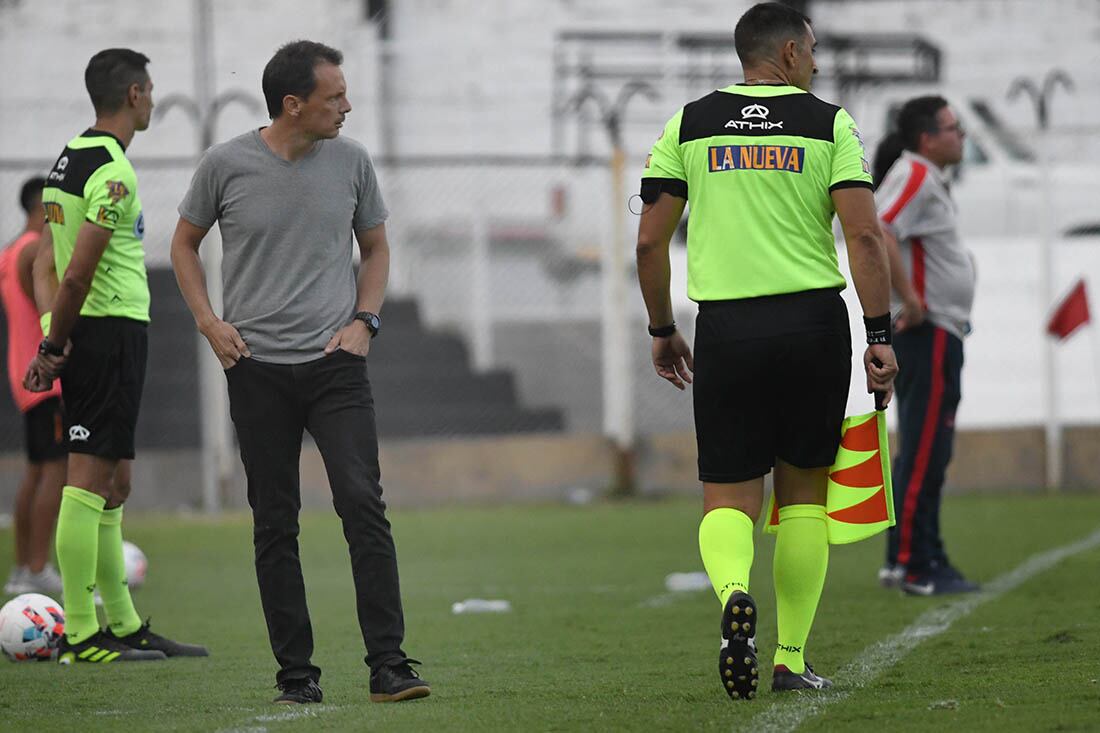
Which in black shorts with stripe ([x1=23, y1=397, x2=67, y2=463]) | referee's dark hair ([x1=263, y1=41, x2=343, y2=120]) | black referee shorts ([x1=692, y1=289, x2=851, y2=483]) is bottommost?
black shorts with stripe ([x1=23, y1=397, x2=67, y2=463])

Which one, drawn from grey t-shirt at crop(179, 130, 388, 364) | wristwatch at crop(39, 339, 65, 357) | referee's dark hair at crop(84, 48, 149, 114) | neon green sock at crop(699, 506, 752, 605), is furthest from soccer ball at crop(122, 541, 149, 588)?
neon green sock at crop(699, 506, 752, 605)

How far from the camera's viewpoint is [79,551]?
6.57 meters

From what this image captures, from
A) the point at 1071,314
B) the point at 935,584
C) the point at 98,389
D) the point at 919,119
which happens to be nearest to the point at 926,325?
the point at 919,119

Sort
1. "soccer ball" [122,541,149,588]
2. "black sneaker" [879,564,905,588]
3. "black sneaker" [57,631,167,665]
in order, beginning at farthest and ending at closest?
"soccer ball" [122,541,149,588] → "black sneaker" [879,564,905,588] → "black sneaker" [57,631,167,665]

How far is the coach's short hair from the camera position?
27.6 feet

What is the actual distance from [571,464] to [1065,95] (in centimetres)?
816

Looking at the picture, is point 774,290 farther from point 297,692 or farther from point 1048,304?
point 1048,304

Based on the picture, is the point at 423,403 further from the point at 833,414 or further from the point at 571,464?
the point at 833,414

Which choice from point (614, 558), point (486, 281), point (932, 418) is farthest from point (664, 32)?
point (932, 418)

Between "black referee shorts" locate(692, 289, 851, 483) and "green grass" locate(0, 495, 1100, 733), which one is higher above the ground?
"black referee shorts" locate(692, 289, 851, 483)

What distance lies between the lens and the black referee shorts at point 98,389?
6.60 meters

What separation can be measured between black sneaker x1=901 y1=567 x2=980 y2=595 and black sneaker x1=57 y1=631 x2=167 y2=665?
134 inches

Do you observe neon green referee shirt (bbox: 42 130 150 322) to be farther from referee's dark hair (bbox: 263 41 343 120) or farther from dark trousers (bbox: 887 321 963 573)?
dark trousers (bbox: 887 321 963 573)

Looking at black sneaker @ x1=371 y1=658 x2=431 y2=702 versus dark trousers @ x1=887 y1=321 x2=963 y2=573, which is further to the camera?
dark trousers @ x1=887 y1=321 x2=963 y2=573
